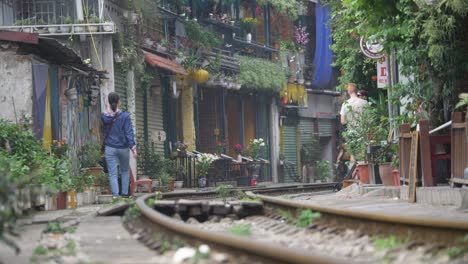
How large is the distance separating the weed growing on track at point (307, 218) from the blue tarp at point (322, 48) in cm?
3047

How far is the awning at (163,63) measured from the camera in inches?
1024

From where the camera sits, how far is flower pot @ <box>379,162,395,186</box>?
17.0 metres

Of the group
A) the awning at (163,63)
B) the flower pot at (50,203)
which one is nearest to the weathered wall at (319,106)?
the awning at (163,63)

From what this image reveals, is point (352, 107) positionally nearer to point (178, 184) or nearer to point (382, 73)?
point (382, 73)

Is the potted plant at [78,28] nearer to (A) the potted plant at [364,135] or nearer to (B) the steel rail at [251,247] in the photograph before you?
(A) the potted plant at [364,135]

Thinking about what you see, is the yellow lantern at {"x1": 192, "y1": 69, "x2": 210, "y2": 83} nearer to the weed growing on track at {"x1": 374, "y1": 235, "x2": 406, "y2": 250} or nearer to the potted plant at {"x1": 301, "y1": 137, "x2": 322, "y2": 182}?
the potted plant at {"x1": 301, "y1": 137, "x2": 322, "y2": 182}

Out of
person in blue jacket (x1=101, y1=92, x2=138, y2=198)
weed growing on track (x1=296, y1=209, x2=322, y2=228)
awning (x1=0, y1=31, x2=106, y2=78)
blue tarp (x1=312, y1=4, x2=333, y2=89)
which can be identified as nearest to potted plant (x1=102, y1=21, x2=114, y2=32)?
awning (x1=0, y1=31, x2=106, y2=78)

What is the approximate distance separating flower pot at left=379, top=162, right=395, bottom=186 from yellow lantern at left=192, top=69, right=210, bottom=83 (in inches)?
532

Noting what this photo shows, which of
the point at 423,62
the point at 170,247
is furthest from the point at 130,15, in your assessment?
the point at 170,247

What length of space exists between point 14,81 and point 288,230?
1091cm

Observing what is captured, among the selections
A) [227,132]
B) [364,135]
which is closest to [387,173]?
[364,135]

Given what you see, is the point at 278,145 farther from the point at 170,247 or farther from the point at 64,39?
the point at 170,247

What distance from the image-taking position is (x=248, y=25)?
36906mm

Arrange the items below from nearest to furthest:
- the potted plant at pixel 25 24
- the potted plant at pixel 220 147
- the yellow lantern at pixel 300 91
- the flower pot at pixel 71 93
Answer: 1. the flower pot at pixel 71 93
2. the potted plant at pixel 25 24
3. the potted plant at pixel 220 147
4. the yellow lantern at pixel 300 91
